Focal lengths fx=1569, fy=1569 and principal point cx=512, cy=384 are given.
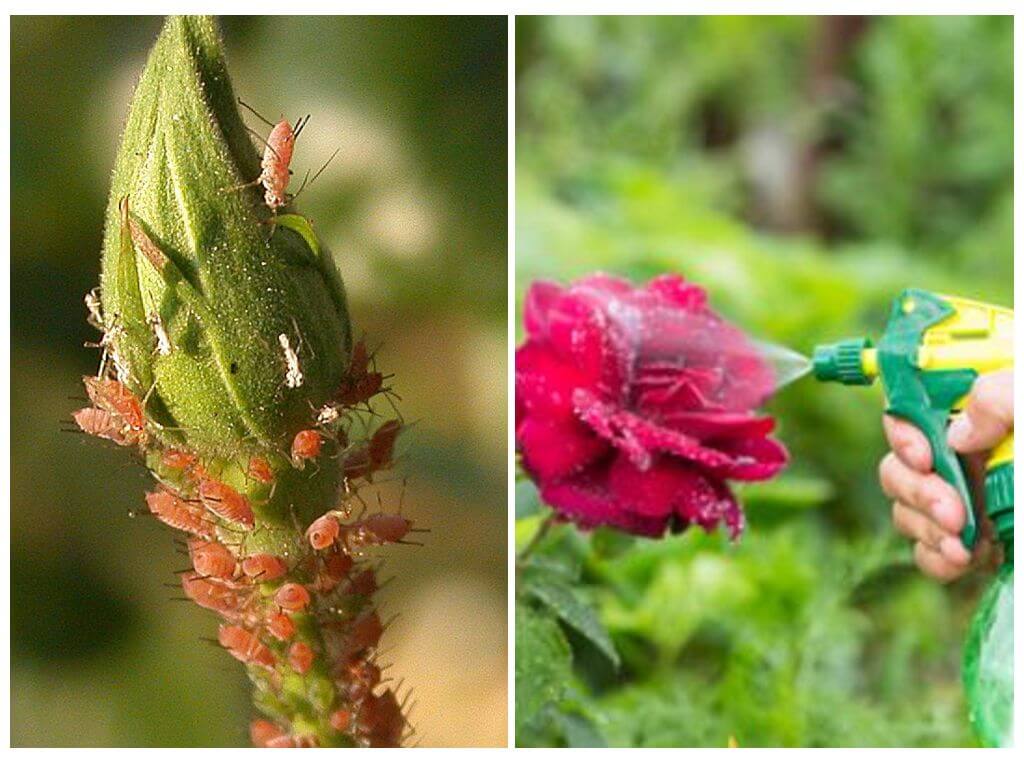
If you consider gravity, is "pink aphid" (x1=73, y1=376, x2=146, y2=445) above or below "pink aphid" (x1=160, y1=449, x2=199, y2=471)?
above

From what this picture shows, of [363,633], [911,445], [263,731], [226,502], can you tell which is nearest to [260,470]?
[226,502]

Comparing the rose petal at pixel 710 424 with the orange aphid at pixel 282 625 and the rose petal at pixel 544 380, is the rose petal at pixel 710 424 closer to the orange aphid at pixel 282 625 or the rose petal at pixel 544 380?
the rose petal at pixel 544 380

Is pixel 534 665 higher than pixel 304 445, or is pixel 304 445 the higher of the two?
pixel 304 445

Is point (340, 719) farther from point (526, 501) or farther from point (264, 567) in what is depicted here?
point (526, 501)

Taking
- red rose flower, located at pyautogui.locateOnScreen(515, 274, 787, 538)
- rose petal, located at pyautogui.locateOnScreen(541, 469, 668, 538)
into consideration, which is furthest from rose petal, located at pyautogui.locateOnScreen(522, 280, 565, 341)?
rose petal, located at pyautogui.locateOnScreen(541, 469, 668, 538)

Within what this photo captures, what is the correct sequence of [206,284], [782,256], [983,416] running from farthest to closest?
1. [782,256]
2. [983,416]
3. [206,284]

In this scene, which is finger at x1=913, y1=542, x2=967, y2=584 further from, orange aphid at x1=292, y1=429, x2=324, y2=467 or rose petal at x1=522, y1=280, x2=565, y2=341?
orange aphid at x1=292, y1=429, x2=324, y2=467
